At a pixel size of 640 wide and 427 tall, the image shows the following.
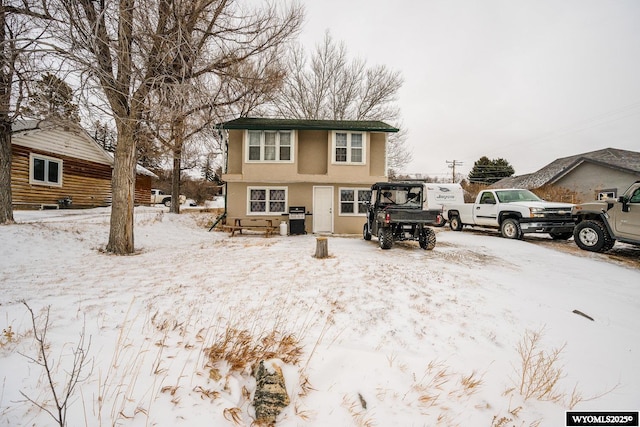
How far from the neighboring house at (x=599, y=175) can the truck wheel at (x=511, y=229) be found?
13854mm

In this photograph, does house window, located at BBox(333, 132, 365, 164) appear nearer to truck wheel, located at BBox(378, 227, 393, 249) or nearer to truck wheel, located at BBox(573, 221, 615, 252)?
truck wheel, located at BBox(378, 227, 393, 249)

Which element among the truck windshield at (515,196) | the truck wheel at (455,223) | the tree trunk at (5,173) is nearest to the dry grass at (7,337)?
the tree trunk at (5,173)

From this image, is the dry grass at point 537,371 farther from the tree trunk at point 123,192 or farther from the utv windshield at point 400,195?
the tree trunk at point 123,192

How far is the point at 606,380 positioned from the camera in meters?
3.14

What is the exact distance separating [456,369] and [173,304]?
157 inches

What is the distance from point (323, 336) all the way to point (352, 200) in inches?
432

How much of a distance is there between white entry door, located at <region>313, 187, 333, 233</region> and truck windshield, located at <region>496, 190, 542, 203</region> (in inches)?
317

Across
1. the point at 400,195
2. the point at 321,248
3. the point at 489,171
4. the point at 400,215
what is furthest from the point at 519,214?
the point at 489,171

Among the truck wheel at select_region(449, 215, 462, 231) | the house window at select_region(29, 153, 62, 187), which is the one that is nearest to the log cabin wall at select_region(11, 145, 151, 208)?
the house window at select_region(29, 153, 62, 187)

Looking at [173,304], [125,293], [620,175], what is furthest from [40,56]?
[620,175]

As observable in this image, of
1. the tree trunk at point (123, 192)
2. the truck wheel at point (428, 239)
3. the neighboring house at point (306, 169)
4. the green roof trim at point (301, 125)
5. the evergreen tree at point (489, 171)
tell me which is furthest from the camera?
the evergreen tree at point (489, 171)

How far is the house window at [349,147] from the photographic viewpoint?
45.2 feet

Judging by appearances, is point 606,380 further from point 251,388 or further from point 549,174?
point 549,174

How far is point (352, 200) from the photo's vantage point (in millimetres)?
14047
